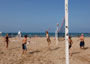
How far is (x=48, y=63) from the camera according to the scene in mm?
7613

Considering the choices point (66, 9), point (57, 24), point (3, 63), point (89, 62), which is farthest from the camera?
point (57, 24)

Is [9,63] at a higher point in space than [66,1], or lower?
lower

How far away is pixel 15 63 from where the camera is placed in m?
7.55

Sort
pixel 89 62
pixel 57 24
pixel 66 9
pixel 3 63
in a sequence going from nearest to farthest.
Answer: pixel 66 9
pixel 3 63
pixel 89 62
pixel 57 24

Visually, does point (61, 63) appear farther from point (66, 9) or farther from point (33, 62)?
point (66, 9)

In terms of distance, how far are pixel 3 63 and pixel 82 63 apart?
3924mm

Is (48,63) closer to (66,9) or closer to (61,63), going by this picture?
(61,63)

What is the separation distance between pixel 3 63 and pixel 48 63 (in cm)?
219

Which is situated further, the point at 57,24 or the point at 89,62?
the point at 57,24

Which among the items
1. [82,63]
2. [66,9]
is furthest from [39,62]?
[66,9]

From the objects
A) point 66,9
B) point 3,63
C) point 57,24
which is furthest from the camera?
point 57,24

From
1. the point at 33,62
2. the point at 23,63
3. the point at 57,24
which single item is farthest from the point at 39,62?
the point at 57,24

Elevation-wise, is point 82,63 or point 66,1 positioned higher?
point 66,1

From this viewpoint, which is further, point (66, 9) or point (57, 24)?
point (57, 24)
